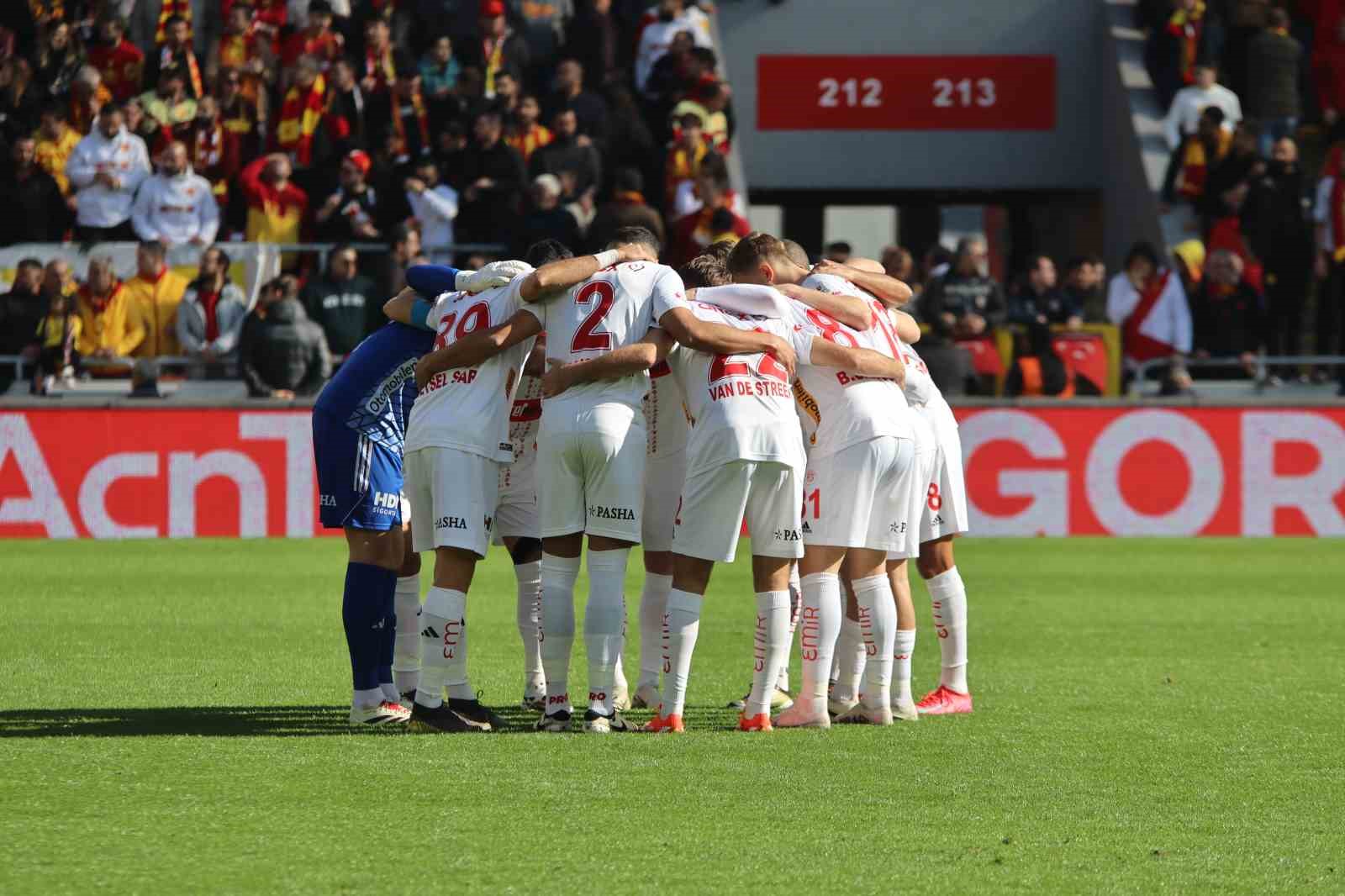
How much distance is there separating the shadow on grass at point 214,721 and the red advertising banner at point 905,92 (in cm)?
1860

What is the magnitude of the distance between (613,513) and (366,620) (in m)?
1.19

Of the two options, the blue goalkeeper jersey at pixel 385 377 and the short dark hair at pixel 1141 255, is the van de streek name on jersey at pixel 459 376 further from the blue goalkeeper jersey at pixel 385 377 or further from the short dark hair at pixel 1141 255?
the short dark hair at pixel 1141 255

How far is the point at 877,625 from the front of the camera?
29.1 ft

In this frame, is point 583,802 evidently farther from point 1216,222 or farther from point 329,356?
point 1216,222

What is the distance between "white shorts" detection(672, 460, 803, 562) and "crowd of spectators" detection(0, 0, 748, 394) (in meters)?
10.3

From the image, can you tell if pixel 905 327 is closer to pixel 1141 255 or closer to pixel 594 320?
pixel 594 320

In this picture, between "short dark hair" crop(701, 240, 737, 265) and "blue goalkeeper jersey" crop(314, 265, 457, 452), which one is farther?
"short dark hair" crop(701, 240, 737, 265)

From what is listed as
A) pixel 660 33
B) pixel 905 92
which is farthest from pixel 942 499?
pixel 905 92

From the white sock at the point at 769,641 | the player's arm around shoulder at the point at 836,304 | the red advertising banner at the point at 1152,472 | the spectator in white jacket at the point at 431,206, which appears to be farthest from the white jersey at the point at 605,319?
the spectator in white jacket at the point at 431,206

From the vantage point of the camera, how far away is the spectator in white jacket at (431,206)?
70.5 ft

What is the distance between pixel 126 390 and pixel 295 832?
558 inches

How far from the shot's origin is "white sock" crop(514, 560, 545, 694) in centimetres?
966

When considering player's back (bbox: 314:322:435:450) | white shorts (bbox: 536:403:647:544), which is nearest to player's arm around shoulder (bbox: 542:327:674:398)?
white shorts (bbox: 536:403:647:544)

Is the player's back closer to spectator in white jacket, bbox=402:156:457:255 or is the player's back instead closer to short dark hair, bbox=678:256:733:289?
short dark hair, bbox=678:256:733:289
